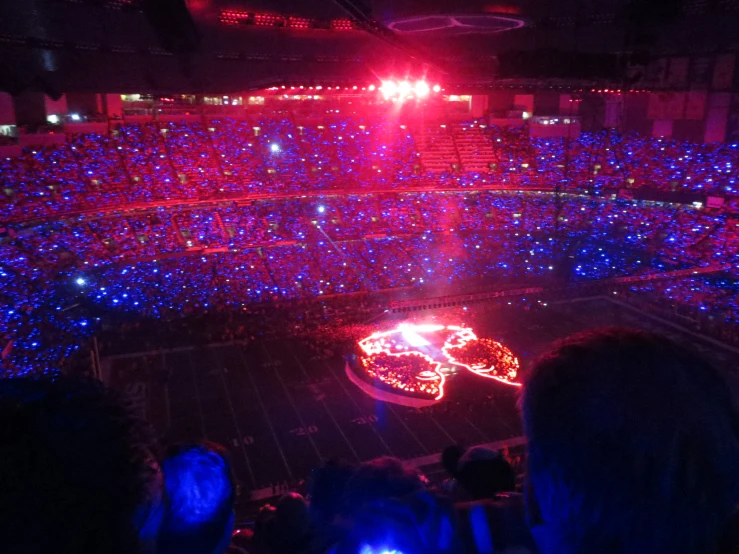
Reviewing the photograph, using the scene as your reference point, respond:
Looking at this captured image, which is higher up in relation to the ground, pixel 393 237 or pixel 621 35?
pixel 621 35

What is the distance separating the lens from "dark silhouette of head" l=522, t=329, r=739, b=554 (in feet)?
3.47

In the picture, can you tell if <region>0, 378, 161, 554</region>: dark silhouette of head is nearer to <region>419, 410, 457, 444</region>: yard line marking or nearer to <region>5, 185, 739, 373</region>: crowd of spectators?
<region>419, 410, 457, 444</region>: yard line marking

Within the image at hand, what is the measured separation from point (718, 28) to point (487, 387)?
15006 mm

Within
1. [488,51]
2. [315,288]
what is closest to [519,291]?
[315,288]

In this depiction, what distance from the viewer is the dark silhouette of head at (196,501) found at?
153 cm

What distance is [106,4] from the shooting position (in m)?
13.8

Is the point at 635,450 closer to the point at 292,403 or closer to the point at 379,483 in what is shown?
the point at 379,483

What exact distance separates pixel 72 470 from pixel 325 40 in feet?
64.7

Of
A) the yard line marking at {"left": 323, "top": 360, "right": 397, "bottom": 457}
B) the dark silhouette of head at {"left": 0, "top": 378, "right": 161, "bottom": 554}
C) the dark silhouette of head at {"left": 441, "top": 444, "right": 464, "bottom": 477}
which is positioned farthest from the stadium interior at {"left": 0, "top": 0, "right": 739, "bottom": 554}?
the dark silhouette of head at {"left": 441, "top": 444, "right": 464, "bottom": 477}

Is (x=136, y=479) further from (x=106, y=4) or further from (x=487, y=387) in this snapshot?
(x=106, y=4)

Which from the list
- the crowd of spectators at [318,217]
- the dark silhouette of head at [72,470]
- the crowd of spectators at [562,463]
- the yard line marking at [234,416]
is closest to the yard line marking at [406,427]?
the yard line marking at [234,416]

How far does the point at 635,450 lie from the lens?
3.47ft

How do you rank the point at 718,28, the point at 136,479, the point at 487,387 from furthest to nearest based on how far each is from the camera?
the point at 718,28 → the point at 487,387 → the point at 136,479

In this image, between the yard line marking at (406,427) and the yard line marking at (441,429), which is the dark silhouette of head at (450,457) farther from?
the yard line marking at (441,429)
